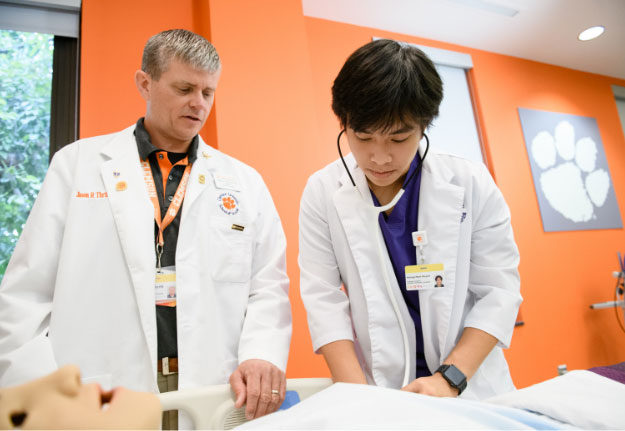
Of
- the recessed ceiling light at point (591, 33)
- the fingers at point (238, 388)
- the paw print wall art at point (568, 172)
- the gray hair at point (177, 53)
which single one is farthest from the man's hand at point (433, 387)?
the recessed ceiling light at point (591, 33)

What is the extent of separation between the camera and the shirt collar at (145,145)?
4.11ft

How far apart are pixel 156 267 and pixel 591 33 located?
391cm

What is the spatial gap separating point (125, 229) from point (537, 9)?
332 centimetres

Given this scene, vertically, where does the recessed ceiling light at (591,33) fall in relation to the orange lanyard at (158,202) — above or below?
above

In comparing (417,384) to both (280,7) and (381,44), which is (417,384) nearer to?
(381,44)

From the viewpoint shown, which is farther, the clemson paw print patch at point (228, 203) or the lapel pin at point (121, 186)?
the clemson paw print patch at point (228, 203)

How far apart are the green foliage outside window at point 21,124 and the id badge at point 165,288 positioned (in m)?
1.33

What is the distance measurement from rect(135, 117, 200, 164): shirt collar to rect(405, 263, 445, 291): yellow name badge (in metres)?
0.78

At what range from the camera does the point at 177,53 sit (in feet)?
4.01

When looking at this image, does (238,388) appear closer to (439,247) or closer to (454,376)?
(454,376)

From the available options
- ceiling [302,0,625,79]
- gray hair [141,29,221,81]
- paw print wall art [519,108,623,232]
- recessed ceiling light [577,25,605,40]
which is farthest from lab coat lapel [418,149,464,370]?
recessed ceiling light [577,25,605,40]

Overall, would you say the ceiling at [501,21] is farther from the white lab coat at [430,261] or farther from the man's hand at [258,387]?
the man's hand at [258,387]

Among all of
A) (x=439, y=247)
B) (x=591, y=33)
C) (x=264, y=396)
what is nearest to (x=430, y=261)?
(x=439, y=247)

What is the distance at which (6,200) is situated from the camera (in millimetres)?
1995
